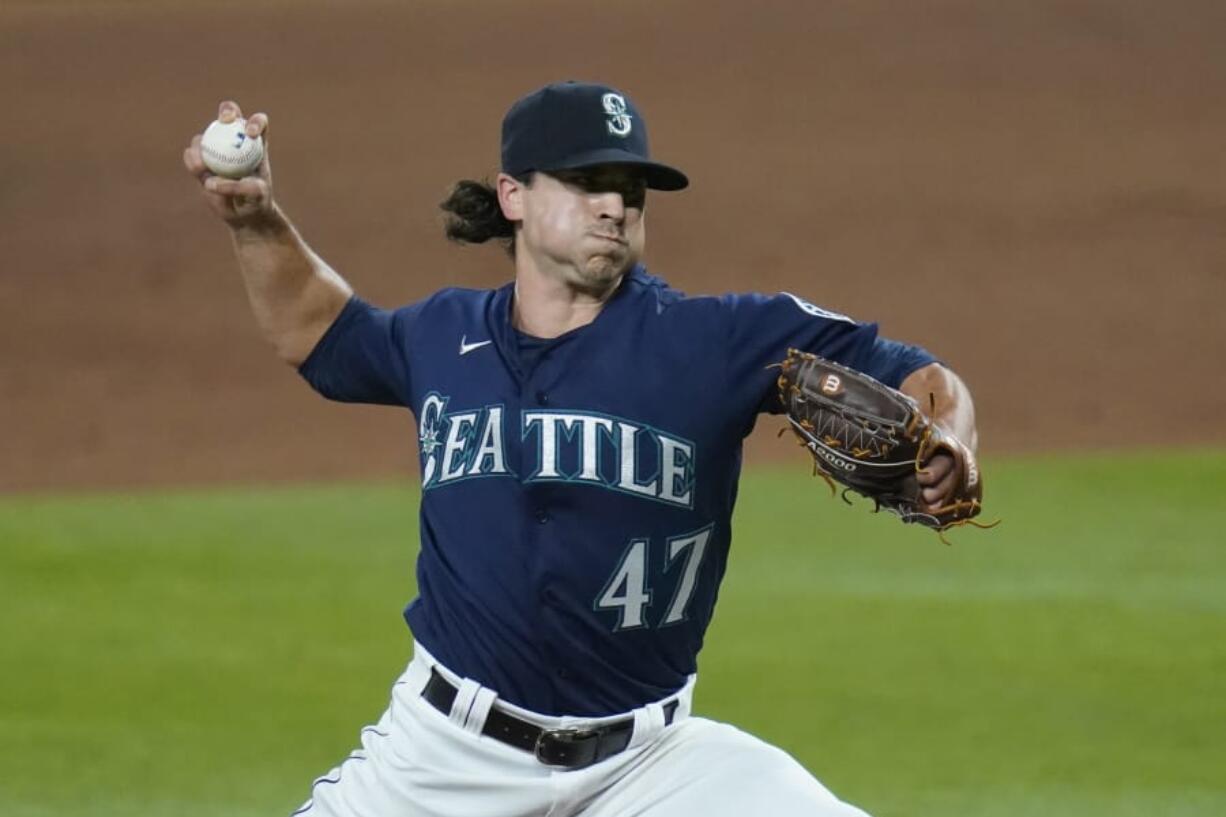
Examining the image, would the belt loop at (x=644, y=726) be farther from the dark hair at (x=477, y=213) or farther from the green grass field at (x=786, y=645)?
the green grass field at (x=786, y=645)

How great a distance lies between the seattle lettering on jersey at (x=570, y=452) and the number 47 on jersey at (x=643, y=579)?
0.09 m

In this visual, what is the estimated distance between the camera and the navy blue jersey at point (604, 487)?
4.18 metres

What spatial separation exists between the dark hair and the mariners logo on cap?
0.45m

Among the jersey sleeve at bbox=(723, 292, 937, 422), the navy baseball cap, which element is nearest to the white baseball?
the navy baseball cap

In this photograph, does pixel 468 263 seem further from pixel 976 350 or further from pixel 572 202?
pixel 572 202

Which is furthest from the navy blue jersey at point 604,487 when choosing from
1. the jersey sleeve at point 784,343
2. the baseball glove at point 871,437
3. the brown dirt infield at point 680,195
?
the brown dirt infield at point 680,195

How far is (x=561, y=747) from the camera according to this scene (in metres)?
4.20

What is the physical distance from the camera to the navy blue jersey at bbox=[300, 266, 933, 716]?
418cm

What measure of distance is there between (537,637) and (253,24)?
17399 millimetres

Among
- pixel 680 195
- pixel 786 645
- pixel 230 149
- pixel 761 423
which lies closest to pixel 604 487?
pixel 230 149

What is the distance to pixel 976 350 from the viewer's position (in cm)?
1391

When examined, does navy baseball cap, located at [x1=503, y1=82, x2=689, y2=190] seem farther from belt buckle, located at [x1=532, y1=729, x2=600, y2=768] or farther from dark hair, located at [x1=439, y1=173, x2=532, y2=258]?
belt buckle, located at [x1=532, y1=729, x2=600, y2=768]

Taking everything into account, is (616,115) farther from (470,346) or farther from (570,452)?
(570,452)

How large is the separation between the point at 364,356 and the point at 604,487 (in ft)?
2.45
